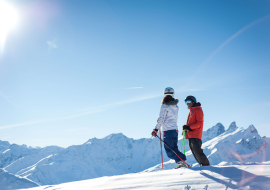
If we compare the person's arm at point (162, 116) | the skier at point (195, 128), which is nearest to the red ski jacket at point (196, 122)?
the skier at point (195, 128)

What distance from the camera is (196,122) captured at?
18.0 ft

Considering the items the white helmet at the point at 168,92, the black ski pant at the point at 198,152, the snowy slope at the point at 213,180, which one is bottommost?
the snowy slope at the point at 213,180

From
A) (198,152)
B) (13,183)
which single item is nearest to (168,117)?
(198,152)

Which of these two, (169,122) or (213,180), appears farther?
(169,122)

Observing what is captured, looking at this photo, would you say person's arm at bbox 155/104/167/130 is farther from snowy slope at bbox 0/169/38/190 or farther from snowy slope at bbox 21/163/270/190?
snowy slope at bbox 0/169/38/190

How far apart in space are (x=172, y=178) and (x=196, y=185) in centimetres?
67

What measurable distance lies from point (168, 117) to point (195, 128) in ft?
3.20

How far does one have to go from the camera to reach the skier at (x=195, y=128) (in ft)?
17.2

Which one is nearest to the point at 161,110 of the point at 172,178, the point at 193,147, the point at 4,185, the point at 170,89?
the point at 170,89

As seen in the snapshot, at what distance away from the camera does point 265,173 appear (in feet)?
10.7

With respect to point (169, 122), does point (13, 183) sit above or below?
below

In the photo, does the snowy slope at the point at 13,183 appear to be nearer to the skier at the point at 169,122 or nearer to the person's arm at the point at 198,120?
the skier at the point at 169,122

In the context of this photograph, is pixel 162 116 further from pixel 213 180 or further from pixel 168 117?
pixel 213 180

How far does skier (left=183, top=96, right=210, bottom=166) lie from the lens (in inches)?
206
